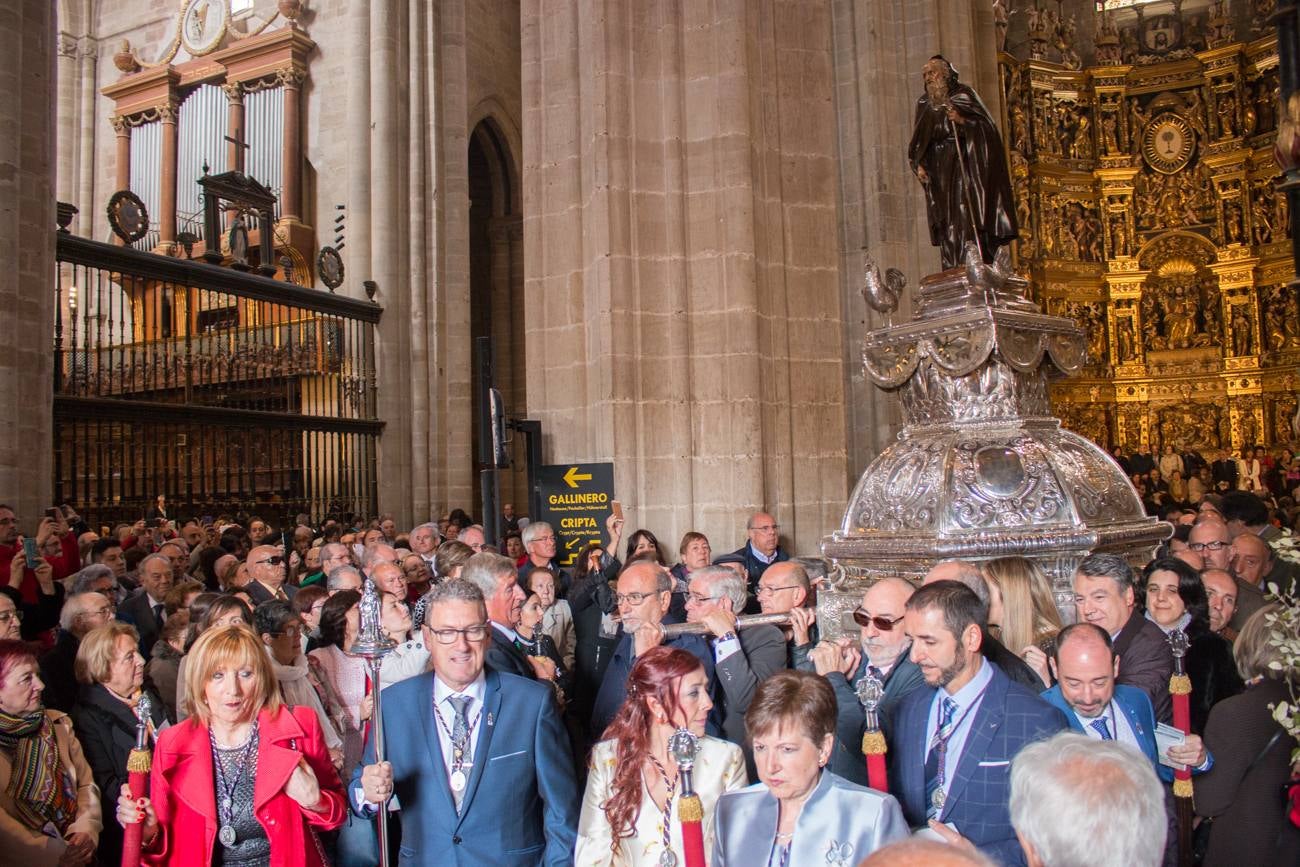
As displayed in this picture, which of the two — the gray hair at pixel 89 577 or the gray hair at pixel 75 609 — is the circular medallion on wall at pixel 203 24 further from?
the gray hair at pixel 75 609

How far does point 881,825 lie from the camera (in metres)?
2.63

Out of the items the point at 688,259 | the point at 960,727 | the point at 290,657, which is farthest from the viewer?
the point at 688,259

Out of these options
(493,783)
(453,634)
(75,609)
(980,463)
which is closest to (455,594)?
(453,634)

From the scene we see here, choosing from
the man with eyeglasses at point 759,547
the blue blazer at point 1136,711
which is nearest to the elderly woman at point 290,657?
the blue blazer at point 1136,711

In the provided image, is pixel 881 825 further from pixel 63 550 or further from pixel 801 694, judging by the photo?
pixel 63 550

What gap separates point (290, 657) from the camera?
474 centimetres

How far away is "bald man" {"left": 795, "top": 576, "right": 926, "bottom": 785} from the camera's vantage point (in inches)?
141

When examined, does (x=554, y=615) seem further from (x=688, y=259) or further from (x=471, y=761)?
(x=688, y=259)

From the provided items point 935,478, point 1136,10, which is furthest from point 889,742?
point 1136,10

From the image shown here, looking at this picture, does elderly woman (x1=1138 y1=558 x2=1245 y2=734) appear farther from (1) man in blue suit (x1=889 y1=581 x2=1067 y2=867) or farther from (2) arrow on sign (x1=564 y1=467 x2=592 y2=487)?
(2) arrow on sign (x1=564 y1=467 x2=592 y2=487)

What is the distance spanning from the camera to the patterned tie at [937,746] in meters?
3.11

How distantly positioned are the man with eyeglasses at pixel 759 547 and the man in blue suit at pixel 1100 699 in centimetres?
426

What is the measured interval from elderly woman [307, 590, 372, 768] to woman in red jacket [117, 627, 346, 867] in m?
1.23

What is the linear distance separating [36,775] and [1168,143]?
2188cm
